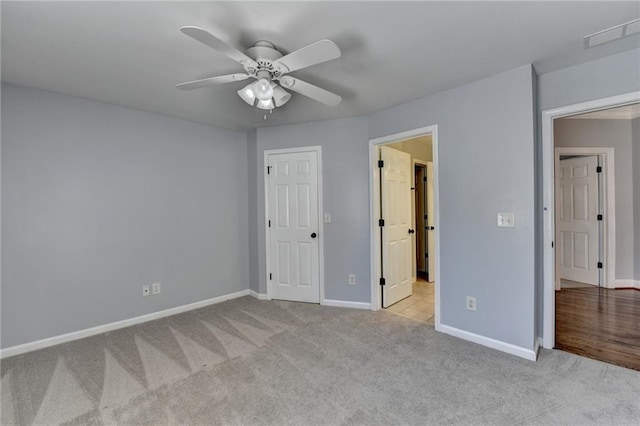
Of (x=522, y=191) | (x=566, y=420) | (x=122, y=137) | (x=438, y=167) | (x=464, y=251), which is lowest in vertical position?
(x=566, y=420)

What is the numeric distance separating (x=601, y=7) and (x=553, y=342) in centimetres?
253

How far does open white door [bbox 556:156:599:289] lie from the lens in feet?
14.2

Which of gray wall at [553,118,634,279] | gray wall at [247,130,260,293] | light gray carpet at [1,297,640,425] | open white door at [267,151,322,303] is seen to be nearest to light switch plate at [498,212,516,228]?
light gray carpet at [1,297,640,425]

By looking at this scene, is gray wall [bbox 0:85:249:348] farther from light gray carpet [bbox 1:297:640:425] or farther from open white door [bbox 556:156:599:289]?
open white door [bbox 556:156:599:289]

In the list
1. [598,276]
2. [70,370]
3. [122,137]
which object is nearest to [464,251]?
[598,276]

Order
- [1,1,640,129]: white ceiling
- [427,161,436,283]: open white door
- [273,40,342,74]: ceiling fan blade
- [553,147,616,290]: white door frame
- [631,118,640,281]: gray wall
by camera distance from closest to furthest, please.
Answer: [273,40,342,74]: ceiling fan blade, [1,1,640,129]: white ceiling, [631,118,640,281]: gray wall, [553,147,616,290]: white door frame, [427,161,436,283]: open white door

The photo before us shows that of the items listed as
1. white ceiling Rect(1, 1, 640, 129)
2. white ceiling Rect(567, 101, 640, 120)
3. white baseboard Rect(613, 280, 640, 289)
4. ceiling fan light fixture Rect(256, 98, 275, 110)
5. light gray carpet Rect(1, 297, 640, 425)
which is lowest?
light gray carpet Rect(1, 297, 640, 425)

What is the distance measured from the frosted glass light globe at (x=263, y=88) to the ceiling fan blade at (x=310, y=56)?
0.12 meters

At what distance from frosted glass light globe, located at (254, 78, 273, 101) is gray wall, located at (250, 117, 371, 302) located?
72.2 inches

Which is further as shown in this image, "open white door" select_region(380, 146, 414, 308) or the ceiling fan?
"open white door" select_region(380, 146, 414, 308)

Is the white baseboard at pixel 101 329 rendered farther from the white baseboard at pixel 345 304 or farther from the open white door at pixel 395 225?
the open white door at pixel 395 225

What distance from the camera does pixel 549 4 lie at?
1.63m

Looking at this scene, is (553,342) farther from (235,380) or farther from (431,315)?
(235,380)

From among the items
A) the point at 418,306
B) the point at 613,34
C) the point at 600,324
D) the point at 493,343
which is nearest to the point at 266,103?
the point at 613,34
